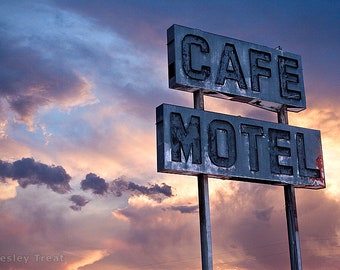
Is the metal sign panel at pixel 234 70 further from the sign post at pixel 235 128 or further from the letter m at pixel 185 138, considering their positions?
the letter m at pixel 185 138

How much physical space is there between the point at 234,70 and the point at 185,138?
287 cm

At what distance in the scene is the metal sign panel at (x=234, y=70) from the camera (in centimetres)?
1805

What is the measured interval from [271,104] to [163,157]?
459 centimetres

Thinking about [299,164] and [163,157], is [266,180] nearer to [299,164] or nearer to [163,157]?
[299,164]

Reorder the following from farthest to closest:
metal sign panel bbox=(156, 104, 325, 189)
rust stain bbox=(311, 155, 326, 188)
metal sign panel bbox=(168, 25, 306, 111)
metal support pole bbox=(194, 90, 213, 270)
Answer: rust stain bbox=(311, 155, 326, 188) < metal sign panel bbox=(168, 25, 306, 111) < metal sign panel bbox=(156, 104, 325, 189) < metal support pole bbox=(194, 90, 213, 270)

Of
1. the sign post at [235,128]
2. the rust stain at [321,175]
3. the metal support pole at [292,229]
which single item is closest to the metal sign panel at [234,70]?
the sign post at [235,128]

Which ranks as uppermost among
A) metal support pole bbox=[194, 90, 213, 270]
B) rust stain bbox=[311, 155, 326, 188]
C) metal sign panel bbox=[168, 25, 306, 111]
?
metal sign panel bbox=[168, 25, 306, 111]

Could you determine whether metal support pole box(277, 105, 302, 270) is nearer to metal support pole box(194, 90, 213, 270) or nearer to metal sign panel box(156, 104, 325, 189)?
metal sign panel box(156, 104, 325, 189)

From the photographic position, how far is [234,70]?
750 inches

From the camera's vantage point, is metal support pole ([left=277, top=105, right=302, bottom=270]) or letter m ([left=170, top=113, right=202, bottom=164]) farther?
metal support pole ([left=277, top=105, right=302, bottom=270])

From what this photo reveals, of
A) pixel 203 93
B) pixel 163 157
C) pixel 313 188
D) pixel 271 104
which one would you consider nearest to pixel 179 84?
pixel 203 93

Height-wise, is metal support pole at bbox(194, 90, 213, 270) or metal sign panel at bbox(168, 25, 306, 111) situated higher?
metal sign panel at bbox(168, 25, 306, 111)

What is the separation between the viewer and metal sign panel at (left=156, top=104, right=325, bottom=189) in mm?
17141

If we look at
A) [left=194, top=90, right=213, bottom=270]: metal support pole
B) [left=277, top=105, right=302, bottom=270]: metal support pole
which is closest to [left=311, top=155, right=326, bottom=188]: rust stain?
[left=277, top=105, right=302, bottom=270]: metal support pole
